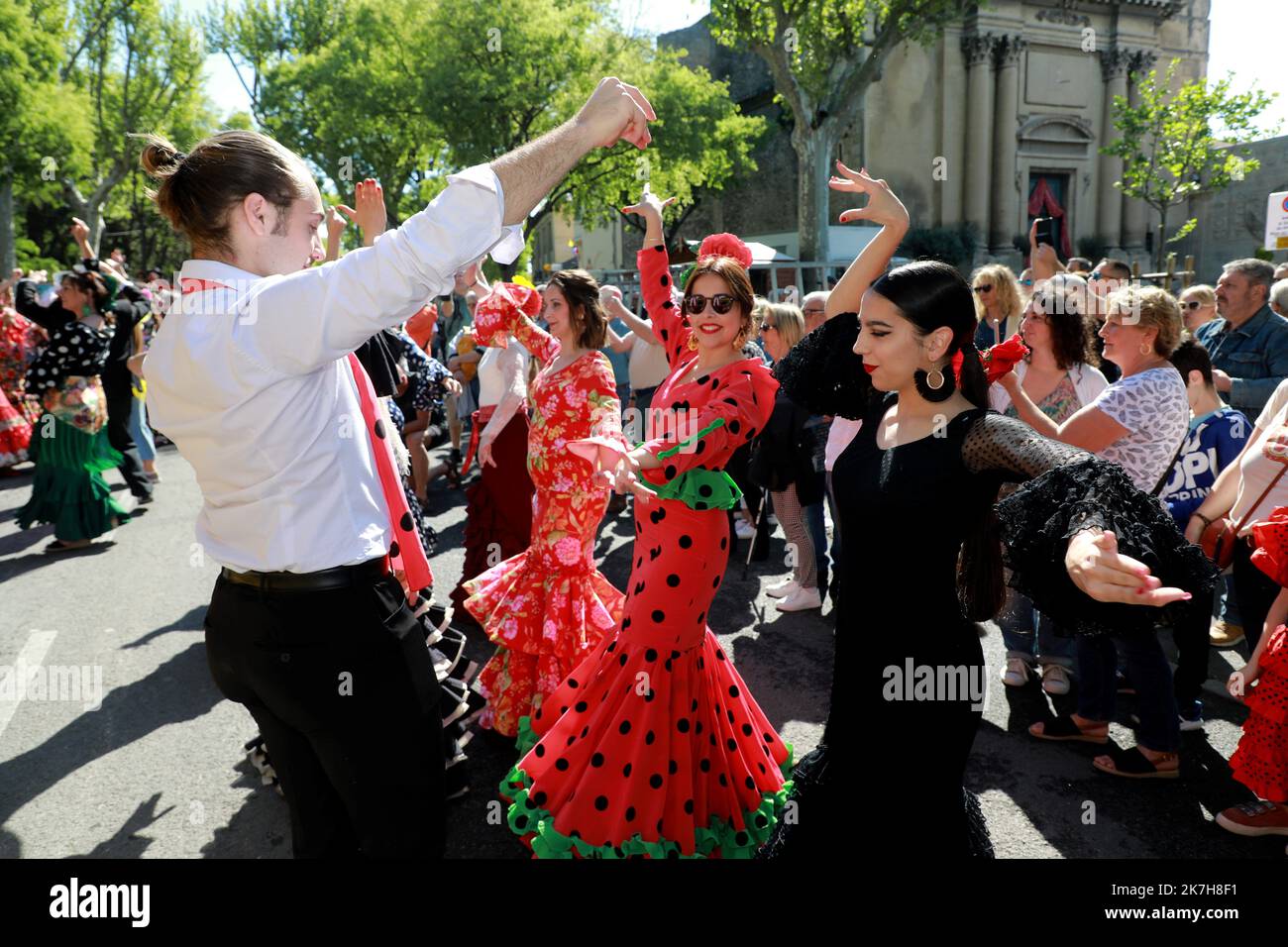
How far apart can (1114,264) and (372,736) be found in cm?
779

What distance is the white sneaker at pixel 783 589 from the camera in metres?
6.29

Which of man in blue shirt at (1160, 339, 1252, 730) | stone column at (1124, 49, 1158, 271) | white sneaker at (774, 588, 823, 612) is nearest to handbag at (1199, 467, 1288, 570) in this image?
man in blue shirt at (1160, 339, 1252, 730)

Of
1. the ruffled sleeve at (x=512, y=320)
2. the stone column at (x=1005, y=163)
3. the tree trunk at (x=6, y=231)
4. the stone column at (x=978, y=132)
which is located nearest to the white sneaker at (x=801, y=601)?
the ruffled sleeve at (x=512, y=320)

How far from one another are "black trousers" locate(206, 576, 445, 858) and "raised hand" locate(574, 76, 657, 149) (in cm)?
124

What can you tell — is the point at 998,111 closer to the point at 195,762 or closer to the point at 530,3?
the point at 530,3

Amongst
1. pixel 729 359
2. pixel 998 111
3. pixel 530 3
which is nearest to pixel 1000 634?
pixel 729 359

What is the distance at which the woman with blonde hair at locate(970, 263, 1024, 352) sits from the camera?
6062mm

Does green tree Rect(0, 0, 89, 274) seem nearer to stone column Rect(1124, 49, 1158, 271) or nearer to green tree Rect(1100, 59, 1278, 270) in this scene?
green tree Rect(1100, 59, 1278, 270)

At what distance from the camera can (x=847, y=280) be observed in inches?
115

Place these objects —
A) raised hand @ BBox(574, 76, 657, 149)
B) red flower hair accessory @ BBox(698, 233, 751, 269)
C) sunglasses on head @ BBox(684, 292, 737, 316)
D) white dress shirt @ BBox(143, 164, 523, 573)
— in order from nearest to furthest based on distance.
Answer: white dress shirt @ BBox(143, 164, 523, 573) → raised hand @ BBox(574, 76, 657, 149) → sunglasses on head @ BBox(684, 292, 737, 316) → red flower hair accessory @ BBox(698, 233, 751, 269)

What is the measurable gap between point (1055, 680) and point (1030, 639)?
0.27 metres

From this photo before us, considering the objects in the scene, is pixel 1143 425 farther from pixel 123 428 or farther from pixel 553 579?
pixel 123 428

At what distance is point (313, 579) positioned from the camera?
6.65 feet

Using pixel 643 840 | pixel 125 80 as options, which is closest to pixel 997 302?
pixel 643 840
